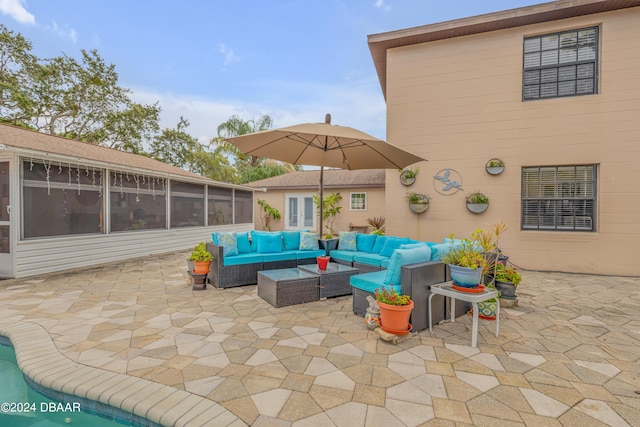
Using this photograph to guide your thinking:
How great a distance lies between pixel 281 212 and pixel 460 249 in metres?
11.3

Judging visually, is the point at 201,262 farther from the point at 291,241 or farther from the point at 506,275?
the point at 506,275

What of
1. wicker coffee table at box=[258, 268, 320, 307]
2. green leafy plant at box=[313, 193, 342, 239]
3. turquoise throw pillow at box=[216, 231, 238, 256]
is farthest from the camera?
green leafy plant at box=[313, 193, 342, 239]

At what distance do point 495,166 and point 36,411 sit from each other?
28.8 feet

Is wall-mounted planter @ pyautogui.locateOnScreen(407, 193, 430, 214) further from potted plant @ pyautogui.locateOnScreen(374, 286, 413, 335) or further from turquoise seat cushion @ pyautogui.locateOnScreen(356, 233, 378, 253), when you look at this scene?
potted plant @ pyautogui.locateOnScreen(374, 286, 413, 335)

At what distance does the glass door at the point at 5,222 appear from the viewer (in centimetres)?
575

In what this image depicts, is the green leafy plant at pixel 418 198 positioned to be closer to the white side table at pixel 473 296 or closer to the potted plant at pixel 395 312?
the white side table at pixel 473 296

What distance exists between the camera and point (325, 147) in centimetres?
552

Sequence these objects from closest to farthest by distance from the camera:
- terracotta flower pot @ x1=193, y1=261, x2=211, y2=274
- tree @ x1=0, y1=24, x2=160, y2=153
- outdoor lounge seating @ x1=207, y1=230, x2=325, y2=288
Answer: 1. terracotta flower pot @ x1=193, y1=261, x2=211, y2=274
2. outdoor lounge seating @ x1=207, y1=230, x2=325, y2=288
3. tree @ x1=0, y1=24, x2=160, y2=153

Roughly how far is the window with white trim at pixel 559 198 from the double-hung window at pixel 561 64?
1839 millimetres

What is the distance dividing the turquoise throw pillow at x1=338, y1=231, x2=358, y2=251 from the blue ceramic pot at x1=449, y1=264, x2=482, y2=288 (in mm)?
3134

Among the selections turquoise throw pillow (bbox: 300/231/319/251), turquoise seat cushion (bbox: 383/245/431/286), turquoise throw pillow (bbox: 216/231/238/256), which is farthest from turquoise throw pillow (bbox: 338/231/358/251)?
turquoise seat cushion (bbox: 383/245/431/286)

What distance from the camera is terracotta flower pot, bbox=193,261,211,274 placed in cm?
504

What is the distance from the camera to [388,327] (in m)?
3.19

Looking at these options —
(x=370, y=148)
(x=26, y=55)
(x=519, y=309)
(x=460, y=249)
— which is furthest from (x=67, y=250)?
(x=26, y=55)
